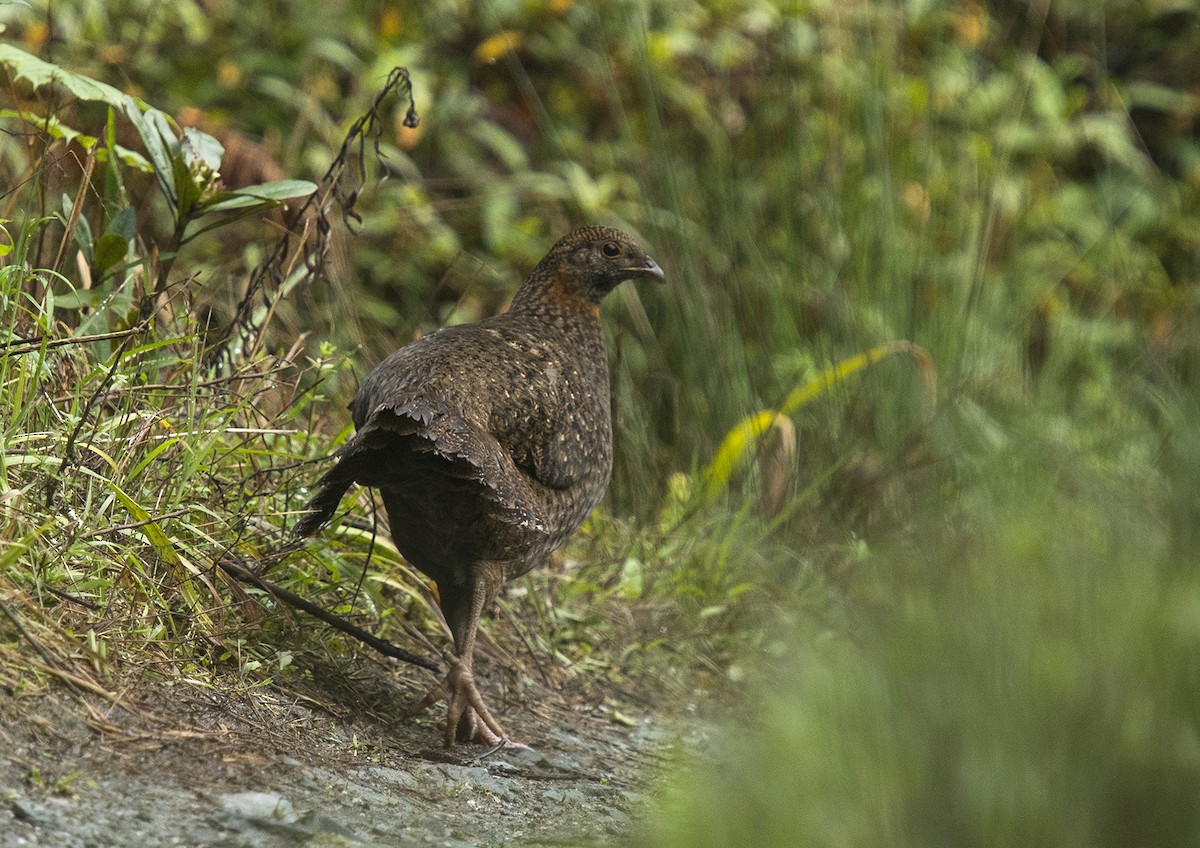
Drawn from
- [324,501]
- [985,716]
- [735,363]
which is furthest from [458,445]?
[735,363]

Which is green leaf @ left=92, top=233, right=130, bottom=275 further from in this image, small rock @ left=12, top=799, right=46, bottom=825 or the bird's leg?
small rock @ left=12, top=799, right=46, bottom=825

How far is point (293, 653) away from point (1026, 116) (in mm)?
6212

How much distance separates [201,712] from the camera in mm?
3117

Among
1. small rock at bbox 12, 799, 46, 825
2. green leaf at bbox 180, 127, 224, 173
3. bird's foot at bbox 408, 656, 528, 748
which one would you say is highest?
green leaf at bbox 180, 127, 224, 173

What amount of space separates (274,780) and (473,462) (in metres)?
0.84

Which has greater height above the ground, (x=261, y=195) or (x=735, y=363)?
(x=735, y=363)

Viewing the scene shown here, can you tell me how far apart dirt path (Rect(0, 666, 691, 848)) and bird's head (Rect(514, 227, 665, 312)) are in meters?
1.41

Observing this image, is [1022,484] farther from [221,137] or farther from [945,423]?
[221,137]

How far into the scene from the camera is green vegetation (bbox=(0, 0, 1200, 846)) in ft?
6.28

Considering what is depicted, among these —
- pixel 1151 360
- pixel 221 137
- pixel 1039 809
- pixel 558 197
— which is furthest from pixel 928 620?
pixel 558 197

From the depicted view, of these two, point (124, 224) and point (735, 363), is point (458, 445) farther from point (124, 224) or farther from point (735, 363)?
point (735, 363)

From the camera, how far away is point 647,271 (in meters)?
4.67

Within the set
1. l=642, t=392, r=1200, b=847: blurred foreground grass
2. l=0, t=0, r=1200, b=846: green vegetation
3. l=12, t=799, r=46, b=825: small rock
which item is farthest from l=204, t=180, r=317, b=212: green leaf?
l=642, t=392, r=1200, b=847: blurred foreground grass

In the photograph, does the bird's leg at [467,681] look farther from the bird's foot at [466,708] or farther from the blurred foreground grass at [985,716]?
the blurred foreground grass at [985,716]
